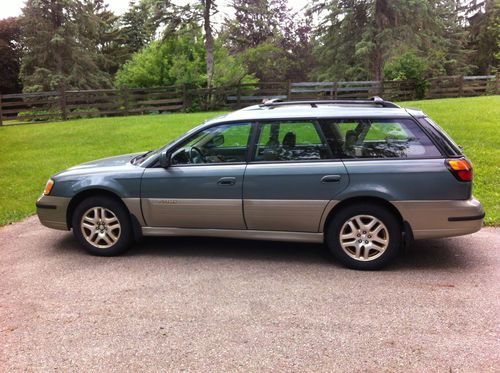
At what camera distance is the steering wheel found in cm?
482

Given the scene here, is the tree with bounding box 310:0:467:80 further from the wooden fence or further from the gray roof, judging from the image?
the gray roof

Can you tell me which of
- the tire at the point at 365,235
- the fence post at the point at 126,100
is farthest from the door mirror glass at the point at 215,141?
the fence post at the point at 126,100

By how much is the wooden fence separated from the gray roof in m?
14.8

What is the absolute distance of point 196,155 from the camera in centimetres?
484

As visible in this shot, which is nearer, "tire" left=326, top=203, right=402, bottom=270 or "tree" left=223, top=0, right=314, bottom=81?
"tire" left=326, top=203, right=402, bottom=270

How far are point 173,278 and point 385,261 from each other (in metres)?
2.05

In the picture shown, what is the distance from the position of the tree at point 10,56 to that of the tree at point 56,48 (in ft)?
25.6

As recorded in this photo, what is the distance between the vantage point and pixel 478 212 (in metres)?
4.24

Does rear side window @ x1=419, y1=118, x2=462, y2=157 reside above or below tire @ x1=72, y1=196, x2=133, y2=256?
above

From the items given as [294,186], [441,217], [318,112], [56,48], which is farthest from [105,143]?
[56,48]

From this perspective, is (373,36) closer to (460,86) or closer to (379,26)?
(379,26)

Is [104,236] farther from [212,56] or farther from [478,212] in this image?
[212,56]

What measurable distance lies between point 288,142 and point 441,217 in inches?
64.7

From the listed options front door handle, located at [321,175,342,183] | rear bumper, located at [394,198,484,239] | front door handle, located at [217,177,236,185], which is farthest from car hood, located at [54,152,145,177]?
rear bumper, located at [394,198,484,239]
